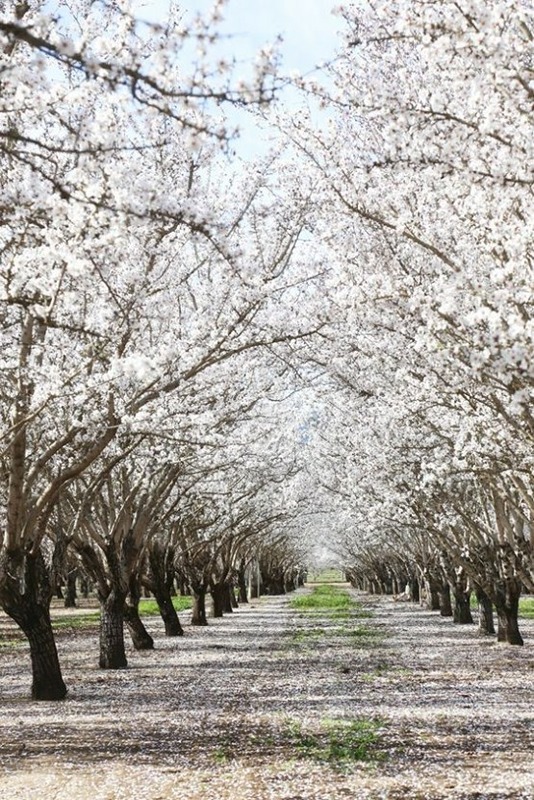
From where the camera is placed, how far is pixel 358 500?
3038cm

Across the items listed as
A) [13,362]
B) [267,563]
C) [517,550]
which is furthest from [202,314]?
[267,563]

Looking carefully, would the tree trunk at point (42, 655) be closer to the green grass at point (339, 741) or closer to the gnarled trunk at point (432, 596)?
the green grass at point (339, 741)

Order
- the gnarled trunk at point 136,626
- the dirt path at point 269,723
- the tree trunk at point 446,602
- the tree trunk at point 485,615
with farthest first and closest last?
the tree trunk at point 446,602, the tree trunk at point 485,615, the gnarled trunk at point 136,626, the dirt path at point 269,723

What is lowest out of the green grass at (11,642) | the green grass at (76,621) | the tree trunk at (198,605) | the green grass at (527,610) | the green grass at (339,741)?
the green grass at (527,610)

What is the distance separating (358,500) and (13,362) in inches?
776

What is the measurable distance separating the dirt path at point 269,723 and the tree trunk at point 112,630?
0.42 metres

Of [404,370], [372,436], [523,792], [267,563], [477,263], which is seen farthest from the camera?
[267,563]

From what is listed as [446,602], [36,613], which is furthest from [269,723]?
[446,602]

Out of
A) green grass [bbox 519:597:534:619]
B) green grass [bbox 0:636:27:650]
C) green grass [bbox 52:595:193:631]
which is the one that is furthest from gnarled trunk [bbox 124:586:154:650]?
green grass [bbox 519:597:534:619]

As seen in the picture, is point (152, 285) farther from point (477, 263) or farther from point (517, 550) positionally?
point (517, 550)

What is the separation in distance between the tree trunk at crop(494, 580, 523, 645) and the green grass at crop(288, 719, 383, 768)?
11.1 meters

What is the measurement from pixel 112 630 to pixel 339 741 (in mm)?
9944

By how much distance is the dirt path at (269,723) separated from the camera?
9.08 metres

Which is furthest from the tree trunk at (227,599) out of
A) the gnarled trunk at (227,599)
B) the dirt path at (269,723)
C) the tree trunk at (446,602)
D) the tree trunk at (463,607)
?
the dirt path at (269,723)
